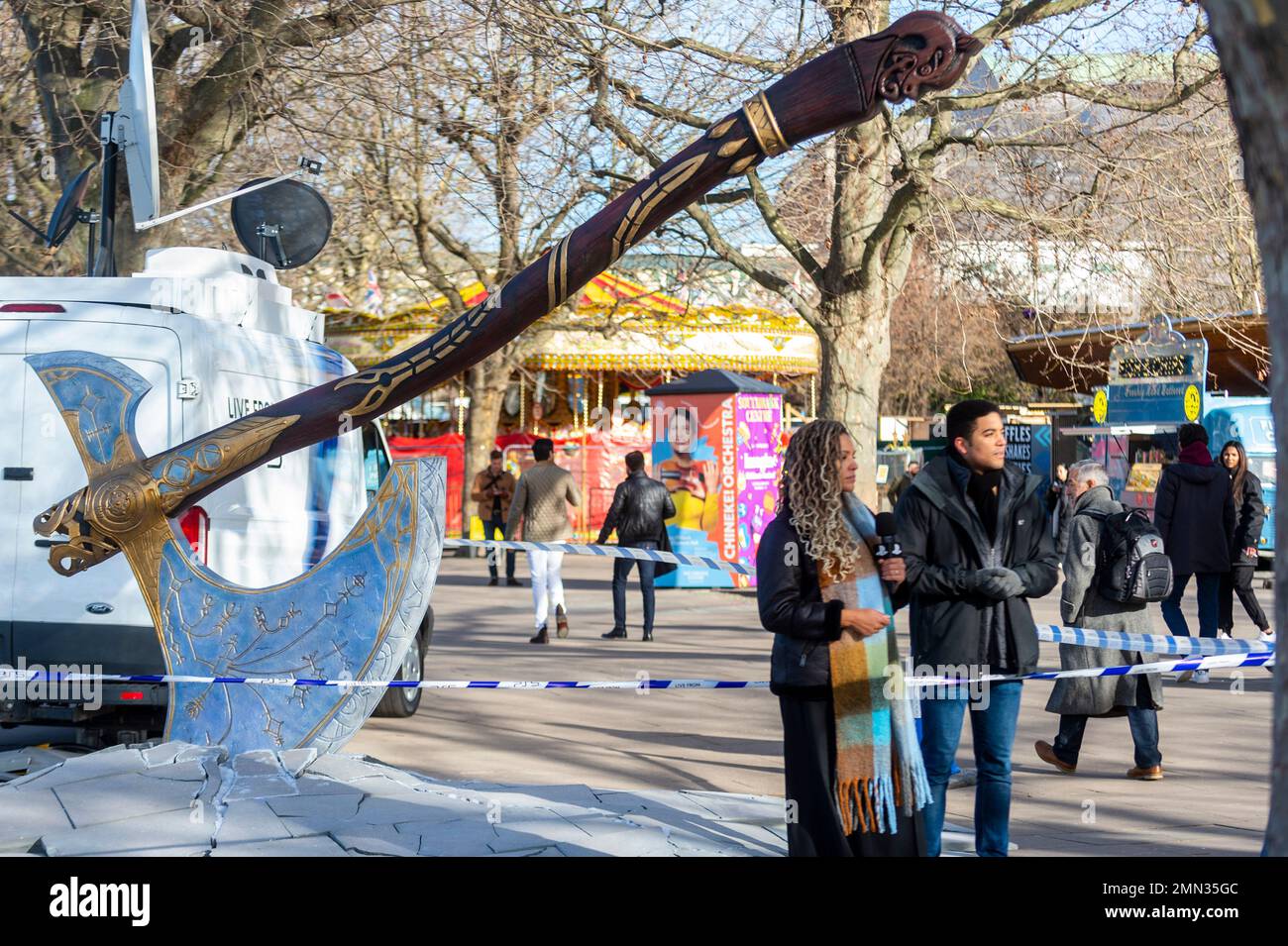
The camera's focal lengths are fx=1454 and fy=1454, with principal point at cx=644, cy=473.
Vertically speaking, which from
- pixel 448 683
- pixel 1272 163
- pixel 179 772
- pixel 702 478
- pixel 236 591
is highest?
pixel 1272 163

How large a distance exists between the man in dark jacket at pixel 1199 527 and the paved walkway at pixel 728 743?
2.26 ft

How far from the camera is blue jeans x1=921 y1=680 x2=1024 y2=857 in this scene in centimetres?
552

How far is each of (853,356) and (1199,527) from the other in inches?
168

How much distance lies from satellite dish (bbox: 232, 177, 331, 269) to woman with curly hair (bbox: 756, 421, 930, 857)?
602 cm

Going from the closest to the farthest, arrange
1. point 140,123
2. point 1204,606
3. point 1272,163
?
point 1272,163 → point 140,123 → point 1204,606

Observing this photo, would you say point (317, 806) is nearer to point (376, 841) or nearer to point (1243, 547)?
Result: point (376, 841)

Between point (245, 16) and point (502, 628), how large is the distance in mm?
5971

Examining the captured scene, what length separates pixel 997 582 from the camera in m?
5.50

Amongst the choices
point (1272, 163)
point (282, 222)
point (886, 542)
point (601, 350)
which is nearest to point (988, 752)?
point (886, 542)

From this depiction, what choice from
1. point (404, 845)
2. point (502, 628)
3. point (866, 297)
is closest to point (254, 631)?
point (404, 845)

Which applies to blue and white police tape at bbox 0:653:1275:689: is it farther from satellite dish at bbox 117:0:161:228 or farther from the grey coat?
satellite dish at bbox 117:0:161:228

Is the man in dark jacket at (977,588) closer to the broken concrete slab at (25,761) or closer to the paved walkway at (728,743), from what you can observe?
the paved walkway at (728,743)

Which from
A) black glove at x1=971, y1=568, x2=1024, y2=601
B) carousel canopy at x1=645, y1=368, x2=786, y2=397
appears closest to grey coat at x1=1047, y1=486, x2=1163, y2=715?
black glove at x1=971, y1=568, x2=1024, y2=601
